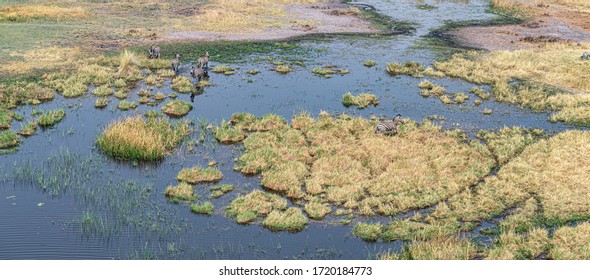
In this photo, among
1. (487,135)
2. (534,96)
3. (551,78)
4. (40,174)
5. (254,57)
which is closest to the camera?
(40,174)

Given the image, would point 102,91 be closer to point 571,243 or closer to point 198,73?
point 198,73

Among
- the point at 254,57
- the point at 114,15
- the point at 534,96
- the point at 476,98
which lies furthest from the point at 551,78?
the point at 114,15

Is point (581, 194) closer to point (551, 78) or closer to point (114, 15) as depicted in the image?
point (551, 78)

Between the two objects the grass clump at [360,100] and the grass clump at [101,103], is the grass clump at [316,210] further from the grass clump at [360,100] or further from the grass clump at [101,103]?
the grass clump at [101,103]

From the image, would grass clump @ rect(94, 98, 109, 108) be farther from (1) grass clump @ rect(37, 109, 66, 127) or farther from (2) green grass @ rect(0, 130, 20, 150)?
(2) green grass @ rect(0, 130, 20, 150)

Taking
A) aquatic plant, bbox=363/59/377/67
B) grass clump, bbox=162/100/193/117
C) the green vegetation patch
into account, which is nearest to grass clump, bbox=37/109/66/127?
grass clump, bbox=162/100/193/117

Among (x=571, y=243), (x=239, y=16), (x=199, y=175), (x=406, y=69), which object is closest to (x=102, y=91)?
(x=199, y=175)

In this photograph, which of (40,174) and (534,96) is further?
(534,96)
